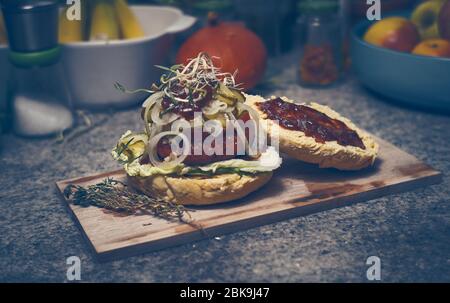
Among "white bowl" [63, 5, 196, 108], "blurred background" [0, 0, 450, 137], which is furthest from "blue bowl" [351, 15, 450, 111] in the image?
"white bowl" [63, 5, 196, 108]

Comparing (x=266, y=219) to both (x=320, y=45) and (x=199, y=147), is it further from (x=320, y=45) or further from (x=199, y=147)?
(x=320, y=45)

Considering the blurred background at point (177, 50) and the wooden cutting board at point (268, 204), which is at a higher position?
the blurred background at point (177, 50)

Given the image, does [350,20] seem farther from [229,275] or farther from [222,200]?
[229,275]

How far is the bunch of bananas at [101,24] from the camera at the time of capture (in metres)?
2.26

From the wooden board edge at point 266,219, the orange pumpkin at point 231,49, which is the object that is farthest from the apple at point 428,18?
the wooden board edge at point 266,219

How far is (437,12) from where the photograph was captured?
2.34m

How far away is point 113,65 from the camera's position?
218 centimetres

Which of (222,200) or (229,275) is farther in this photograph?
(222,200)

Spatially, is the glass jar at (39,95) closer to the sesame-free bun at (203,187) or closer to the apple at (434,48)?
the sesame-free bun at (203,187)

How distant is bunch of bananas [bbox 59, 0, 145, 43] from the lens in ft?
7.41

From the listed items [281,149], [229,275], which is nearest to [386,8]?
[281,149]

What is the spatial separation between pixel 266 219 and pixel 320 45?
3.78 ft

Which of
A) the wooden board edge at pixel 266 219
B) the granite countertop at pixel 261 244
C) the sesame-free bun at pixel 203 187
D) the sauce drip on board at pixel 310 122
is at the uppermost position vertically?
the sauce drip on board at pixel 310 122
